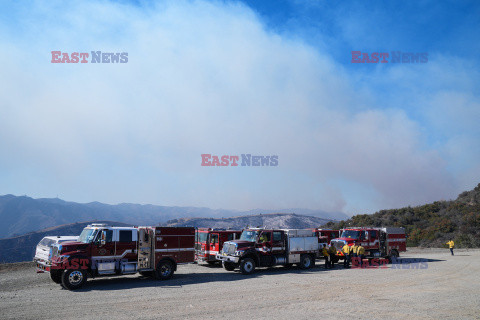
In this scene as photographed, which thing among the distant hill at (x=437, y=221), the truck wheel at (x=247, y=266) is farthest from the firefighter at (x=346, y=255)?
the distant hill at (x=437, y=221)

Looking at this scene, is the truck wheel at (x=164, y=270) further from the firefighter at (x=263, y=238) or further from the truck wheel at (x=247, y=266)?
the firefighter at (x=263, y=238)

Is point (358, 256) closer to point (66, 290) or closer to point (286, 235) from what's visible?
point (286, 235)

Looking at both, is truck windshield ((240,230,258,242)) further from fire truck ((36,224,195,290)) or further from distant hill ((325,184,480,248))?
distant hill ((325,184,480,248))

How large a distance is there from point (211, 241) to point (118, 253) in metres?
7.60

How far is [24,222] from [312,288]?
130709 mm

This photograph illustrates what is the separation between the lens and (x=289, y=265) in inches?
886

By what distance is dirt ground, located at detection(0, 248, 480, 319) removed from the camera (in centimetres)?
1064

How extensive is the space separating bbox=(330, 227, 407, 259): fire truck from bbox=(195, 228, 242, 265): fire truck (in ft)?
25.2

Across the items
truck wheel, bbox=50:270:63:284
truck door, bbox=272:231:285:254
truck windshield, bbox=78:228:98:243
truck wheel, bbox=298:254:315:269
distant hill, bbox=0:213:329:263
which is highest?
truck windshield, bbox=78:228:98:243

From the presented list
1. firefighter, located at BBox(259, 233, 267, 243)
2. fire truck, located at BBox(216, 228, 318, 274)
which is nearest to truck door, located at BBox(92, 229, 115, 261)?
fire truck, located at BBox(216, 228, 318, 274)

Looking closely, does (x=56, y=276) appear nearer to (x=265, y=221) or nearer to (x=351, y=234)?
(x=351, y=234)

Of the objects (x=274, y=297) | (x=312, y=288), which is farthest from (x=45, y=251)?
(x=312, y=288)

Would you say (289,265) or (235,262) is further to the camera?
(289,265)

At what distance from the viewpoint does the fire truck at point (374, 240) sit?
80.3 feet
